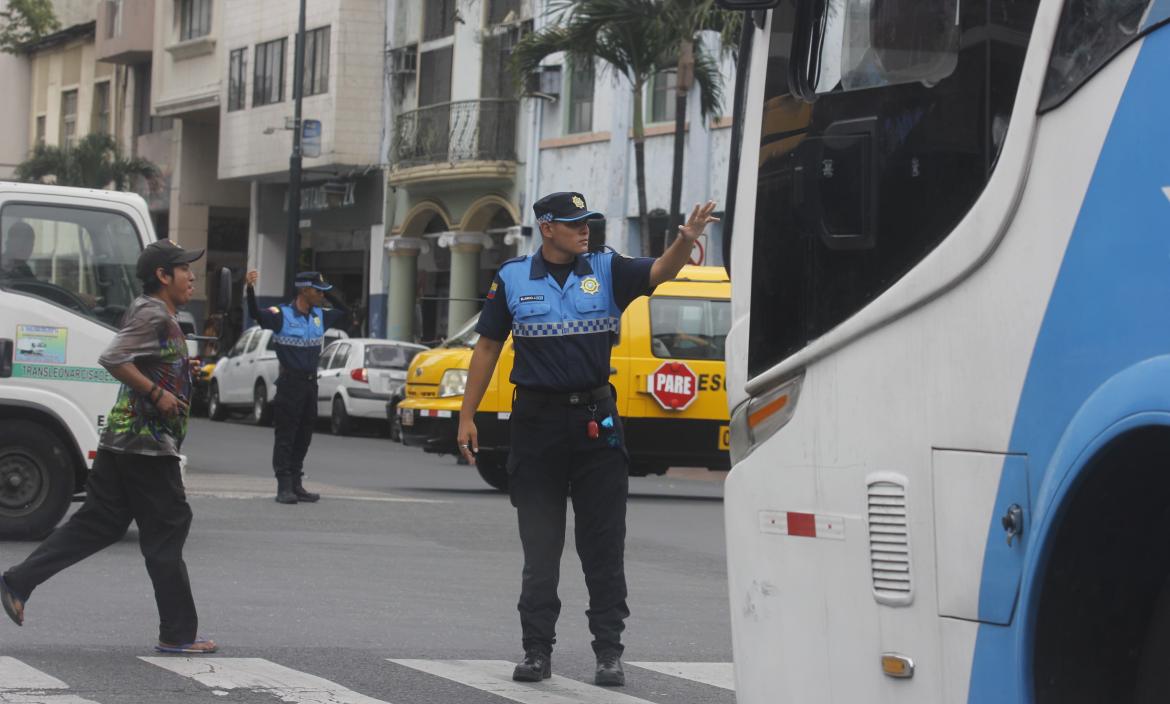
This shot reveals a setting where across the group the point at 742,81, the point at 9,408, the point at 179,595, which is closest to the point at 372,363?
the point at 9,408

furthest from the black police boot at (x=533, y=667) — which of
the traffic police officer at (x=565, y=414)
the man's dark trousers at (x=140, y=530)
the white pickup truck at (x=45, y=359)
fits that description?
the white pickup truck at (x=45, y=359)

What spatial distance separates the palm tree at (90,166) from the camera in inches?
1957

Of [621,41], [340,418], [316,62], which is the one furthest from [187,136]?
[621,41]

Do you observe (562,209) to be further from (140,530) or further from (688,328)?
(688,328)

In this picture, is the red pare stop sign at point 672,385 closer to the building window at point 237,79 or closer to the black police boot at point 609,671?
the black police boot at point 609,671

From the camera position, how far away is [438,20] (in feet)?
134

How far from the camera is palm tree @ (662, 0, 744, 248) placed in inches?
1007

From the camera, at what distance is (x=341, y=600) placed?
10.4 metres

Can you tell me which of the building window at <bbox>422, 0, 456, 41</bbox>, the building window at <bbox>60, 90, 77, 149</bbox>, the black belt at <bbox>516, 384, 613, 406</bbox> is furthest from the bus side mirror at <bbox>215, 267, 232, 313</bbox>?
the building window at <bbox>60, 90, 77, 149</bbox>

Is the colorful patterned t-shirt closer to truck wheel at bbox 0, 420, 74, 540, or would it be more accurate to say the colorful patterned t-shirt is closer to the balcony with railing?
truck wheel at bbox 0, 420, 74, 540

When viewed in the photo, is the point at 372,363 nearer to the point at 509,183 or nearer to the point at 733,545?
the point at 509,183

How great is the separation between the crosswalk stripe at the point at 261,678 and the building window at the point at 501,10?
3037cm

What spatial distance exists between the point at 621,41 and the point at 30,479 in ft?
52.0

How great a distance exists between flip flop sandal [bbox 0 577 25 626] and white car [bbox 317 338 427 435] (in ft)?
71.4
